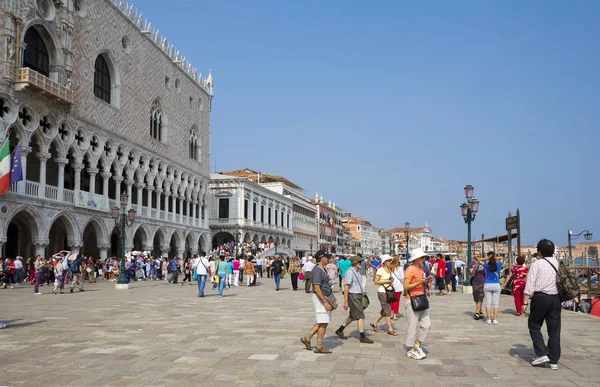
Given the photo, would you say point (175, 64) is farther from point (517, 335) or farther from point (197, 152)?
point (517, 335)

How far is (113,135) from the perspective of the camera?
3200 centimetres

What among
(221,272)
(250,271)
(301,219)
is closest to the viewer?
(221,272)

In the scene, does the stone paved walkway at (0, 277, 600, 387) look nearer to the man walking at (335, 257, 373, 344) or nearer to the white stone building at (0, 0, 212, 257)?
the man walking at (335, 257, 373, 344)

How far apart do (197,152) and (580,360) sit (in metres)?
42.7

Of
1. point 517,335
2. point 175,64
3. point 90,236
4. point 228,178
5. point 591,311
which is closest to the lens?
point 517,335

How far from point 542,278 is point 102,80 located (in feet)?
98.9

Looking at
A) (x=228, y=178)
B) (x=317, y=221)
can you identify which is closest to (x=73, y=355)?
(x=228, y=178)

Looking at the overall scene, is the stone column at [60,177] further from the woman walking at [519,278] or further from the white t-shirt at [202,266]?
the woman walking at [519,278]

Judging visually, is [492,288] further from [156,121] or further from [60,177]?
[156,121]

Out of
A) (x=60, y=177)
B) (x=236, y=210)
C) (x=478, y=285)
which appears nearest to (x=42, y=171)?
(x=60, y=177)

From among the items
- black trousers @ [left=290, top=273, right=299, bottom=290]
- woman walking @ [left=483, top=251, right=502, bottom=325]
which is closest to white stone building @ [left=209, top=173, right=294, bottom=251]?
black trousers @ [left=290, top=273, right=299, bottom=290]

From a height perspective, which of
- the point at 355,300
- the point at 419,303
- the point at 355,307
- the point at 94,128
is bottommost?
the point at 355,307

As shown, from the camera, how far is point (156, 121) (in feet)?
129

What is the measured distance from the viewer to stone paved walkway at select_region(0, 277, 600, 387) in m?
5.84
